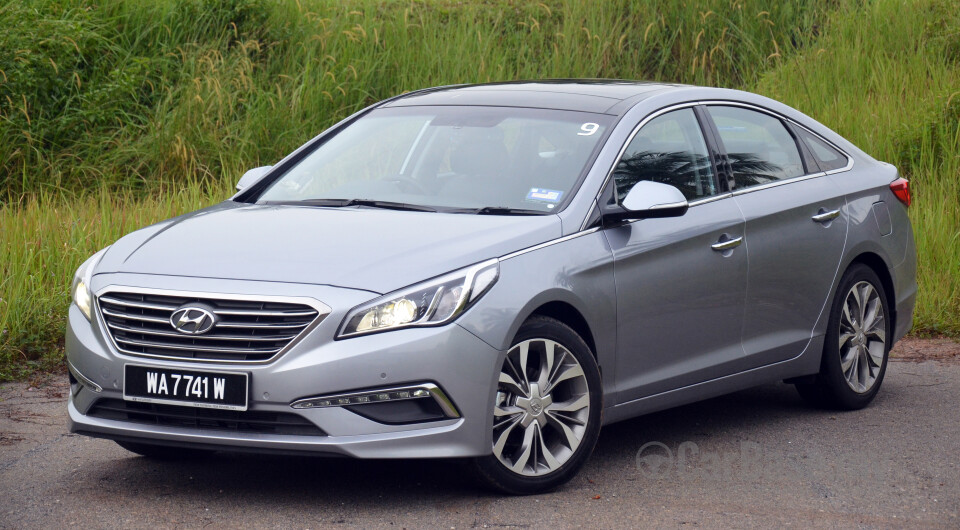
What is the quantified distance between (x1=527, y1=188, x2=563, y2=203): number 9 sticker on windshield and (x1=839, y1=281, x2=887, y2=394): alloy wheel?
2.05 meters

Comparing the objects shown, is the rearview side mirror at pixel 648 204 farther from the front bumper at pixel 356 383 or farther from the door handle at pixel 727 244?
the front bumper at pixel 356 383

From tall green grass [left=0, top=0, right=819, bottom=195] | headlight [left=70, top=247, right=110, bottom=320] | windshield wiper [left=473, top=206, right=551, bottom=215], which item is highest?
windshield wiper [left=473, top=206, right=551, bottom=215]

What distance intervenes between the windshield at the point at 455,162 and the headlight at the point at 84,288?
3.14 ft

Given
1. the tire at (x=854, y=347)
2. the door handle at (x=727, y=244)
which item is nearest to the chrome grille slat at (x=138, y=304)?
the door handle at (x=727, y=244)

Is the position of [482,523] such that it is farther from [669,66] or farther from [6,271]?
[669,66]

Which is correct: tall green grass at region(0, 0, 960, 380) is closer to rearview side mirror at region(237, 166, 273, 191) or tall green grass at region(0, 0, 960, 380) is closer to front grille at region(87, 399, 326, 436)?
rearview side mirror at region(237, 166, 273, 191)

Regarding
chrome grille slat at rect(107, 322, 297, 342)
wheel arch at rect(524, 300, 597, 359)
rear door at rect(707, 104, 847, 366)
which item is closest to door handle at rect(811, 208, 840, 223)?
rear door at rect(707, 104, 847, 366)

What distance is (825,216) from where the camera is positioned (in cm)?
655

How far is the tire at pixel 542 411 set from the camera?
488 centimetres

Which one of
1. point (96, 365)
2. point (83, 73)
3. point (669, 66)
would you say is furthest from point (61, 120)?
point (96, 365)

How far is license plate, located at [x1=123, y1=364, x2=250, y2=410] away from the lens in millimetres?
4566

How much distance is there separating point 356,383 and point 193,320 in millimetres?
621

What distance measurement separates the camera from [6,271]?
321 inches

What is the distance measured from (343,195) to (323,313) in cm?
134
